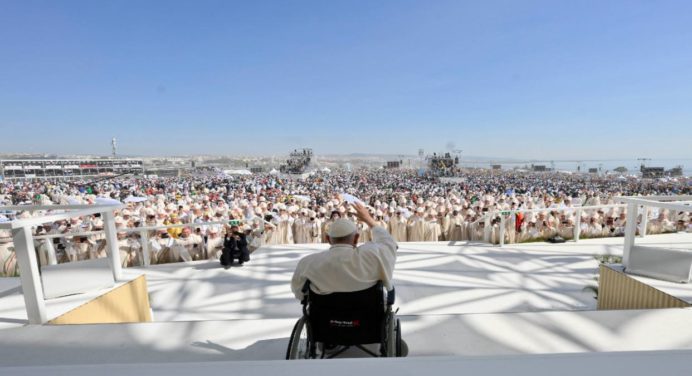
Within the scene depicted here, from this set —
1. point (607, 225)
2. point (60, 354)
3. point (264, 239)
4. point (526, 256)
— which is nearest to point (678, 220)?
point (607, 225)

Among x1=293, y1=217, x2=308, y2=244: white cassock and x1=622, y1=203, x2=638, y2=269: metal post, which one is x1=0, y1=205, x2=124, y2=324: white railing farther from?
x1=293, y1=217, x2=308, y2=244: white cassock

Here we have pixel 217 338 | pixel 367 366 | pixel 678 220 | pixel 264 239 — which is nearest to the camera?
pixel 367 366

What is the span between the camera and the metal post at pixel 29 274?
194 cm

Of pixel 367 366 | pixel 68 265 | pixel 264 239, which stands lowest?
pixel 264 239

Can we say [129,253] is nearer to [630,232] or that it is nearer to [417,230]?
[417,230]

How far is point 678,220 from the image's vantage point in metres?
6.93

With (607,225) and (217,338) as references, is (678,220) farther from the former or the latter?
(217,338)

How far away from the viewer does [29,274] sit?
201 cm

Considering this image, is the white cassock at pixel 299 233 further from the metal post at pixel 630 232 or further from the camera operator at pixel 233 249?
the metal post at pixel 630 232

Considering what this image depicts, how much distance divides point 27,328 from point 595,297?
5.09 metres

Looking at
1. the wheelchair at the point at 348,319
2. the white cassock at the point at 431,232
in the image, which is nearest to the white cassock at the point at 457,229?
the white cassock at the point at 431,232

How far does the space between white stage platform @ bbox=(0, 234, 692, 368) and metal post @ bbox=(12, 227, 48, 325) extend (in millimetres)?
99

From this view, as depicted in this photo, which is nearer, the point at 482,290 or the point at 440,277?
the point at 482,290

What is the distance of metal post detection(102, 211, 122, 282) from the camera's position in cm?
267
